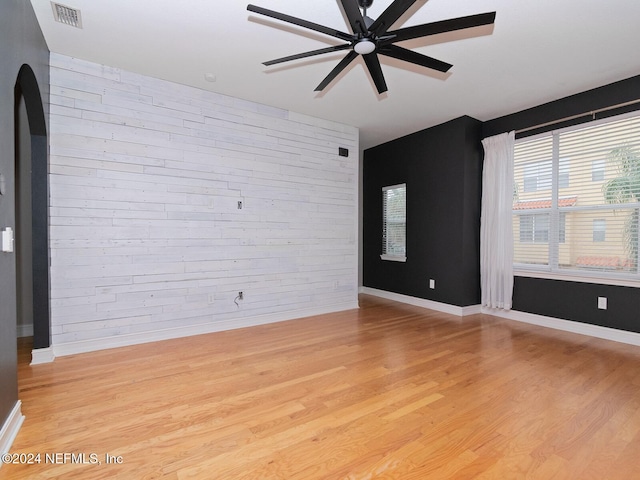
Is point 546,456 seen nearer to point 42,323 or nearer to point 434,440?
point 434,440

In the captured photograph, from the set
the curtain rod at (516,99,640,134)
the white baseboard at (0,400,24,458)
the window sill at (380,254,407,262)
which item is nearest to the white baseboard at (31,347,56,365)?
the white baseboard at (0,400,24,458)

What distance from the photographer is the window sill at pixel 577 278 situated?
3488mm

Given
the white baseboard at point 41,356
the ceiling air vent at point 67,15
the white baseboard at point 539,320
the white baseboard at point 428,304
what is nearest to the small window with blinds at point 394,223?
the white baseboard at point 428,304

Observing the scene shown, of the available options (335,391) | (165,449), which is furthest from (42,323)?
(335,391)

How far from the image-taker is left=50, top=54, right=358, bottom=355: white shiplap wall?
3.17 meters

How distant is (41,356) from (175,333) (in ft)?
3.83

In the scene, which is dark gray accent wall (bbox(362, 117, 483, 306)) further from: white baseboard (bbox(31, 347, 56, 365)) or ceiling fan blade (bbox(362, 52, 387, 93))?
white baseboard (bbox(31, 347, 56, 365))

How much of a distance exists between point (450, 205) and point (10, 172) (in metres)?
4.93

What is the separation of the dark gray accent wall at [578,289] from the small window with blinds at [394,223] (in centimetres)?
181

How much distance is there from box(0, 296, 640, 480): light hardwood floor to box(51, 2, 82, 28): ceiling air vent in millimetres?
2931

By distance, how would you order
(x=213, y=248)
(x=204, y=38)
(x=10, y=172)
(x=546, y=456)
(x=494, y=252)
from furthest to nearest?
(x=494, y=252)
(x=213, y=248)
(x=204, y=38)
(x=10, y=172)
(x=546, y=456)

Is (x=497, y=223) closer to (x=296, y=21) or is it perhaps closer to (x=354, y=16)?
(x=354, y=16)

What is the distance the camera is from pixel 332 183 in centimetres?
495

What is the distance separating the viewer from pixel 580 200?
3.90 metres
